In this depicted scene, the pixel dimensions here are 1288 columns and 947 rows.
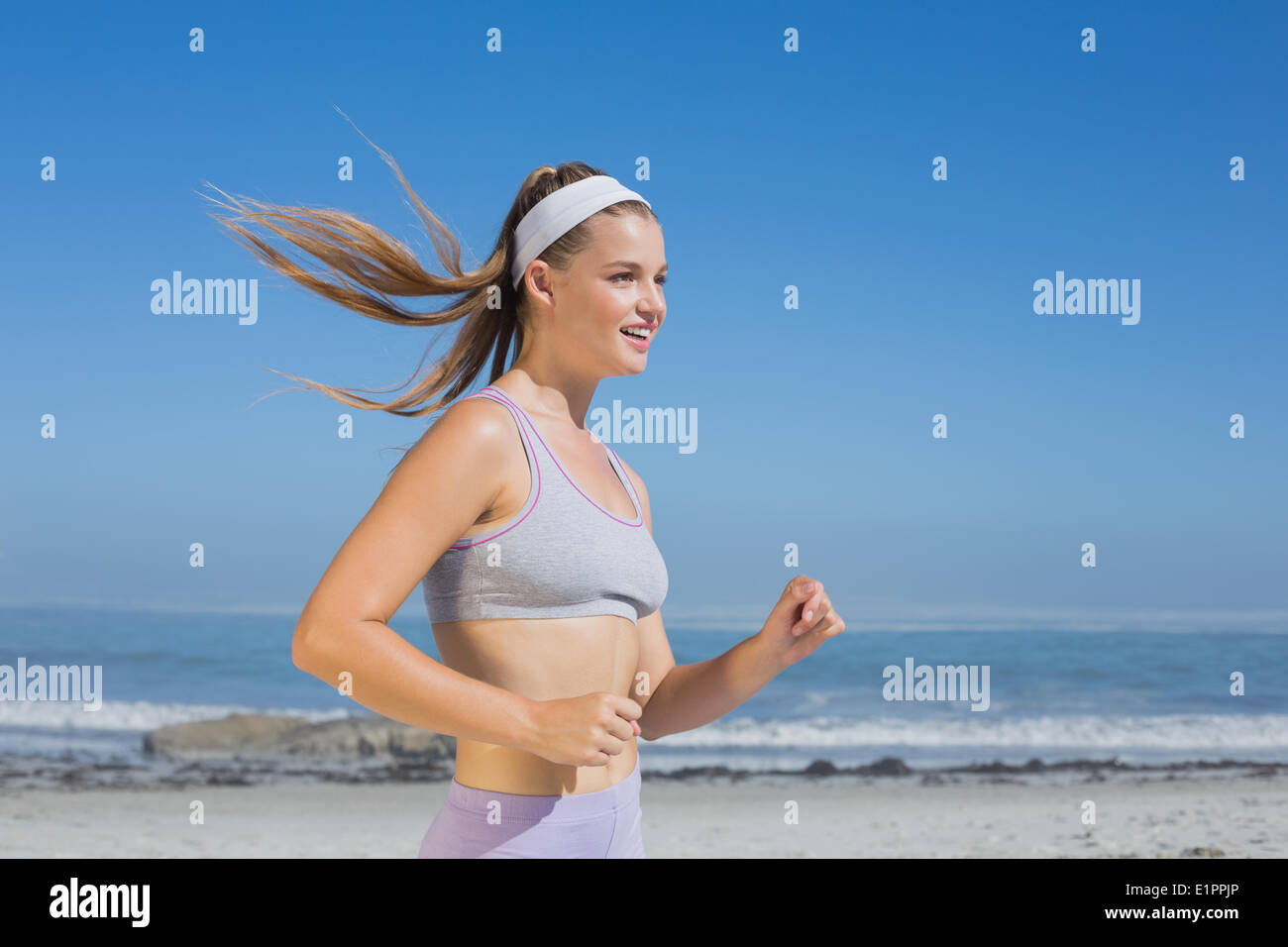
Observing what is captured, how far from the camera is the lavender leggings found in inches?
72.2

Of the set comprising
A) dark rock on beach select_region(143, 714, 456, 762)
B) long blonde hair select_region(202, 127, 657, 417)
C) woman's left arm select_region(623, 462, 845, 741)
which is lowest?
dark rock on beach select_region(143, 714, 456, 762)

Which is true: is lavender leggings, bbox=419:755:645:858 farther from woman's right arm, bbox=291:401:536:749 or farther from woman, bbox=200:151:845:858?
woman's right arm, bbox=291:401:536:749

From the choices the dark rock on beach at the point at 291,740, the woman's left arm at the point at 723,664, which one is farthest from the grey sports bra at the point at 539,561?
the dark rock on beach at the point at 291,740

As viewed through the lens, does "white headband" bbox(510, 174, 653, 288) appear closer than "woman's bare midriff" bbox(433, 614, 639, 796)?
No

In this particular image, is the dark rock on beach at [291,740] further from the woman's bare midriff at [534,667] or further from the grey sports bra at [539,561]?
the grey sports bra at [539,561]

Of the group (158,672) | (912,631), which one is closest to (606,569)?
(158,672)

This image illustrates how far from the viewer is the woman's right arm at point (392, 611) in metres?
1.55

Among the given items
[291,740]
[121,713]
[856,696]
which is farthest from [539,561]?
[856,696]

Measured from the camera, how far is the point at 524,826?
1840mm

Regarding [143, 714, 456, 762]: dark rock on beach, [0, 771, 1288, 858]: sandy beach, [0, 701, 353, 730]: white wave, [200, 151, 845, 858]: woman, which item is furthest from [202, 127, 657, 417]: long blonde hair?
[0, 701, 353, 730]: white wave

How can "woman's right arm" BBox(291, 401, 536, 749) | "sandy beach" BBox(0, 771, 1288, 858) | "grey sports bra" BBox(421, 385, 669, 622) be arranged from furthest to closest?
"sandy beach" BBox(0, 771, 1288, 858) → "grey sports bra" BBox(421, 385, 669, 622) → "woman's right arm" BBox(291, 401, 536, 749)

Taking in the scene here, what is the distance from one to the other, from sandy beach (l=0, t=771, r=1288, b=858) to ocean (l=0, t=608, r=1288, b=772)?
4.22ft

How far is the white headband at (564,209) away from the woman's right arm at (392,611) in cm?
55

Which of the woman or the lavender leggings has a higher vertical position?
the woman
